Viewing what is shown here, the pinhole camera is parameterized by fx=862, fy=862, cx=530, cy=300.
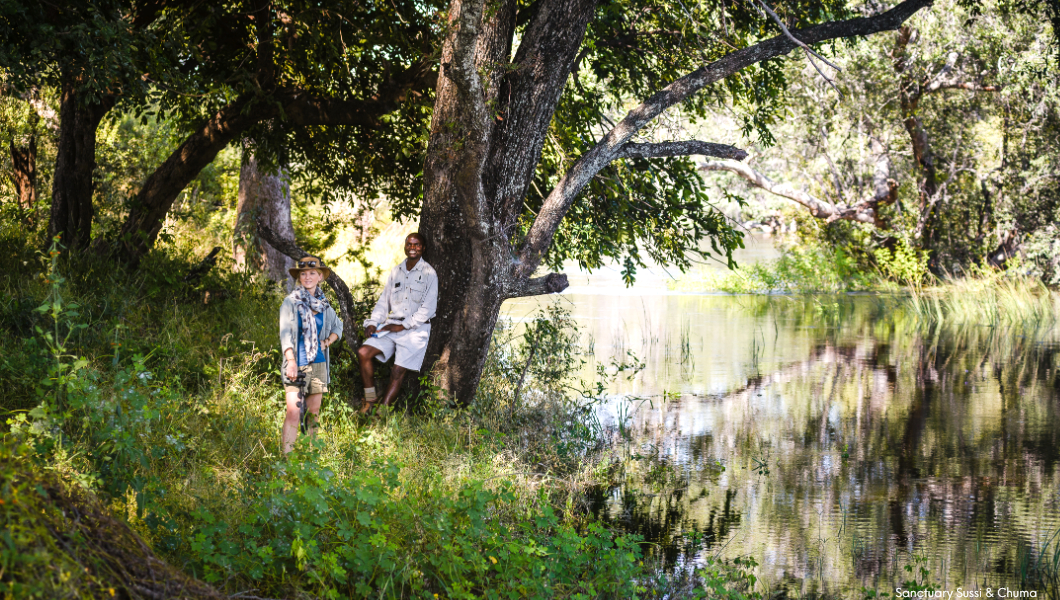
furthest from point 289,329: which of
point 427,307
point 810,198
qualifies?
point 810,198

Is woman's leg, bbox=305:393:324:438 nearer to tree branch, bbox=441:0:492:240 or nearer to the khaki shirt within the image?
the khaki shirt

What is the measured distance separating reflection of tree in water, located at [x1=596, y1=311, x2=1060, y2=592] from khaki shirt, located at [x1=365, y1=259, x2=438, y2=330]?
2098 mm

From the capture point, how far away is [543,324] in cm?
910

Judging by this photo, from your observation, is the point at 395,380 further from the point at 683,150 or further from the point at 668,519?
the point at 683,150

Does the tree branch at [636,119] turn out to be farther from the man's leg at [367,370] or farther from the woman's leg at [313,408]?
the woman's leg at [313,408]

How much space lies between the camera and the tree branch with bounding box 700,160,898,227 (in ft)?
37.8

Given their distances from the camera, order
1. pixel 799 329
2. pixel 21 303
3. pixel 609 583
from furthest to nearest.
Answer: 1. pixel 799 329
2. pixel 21 303
3. pixel 609 583

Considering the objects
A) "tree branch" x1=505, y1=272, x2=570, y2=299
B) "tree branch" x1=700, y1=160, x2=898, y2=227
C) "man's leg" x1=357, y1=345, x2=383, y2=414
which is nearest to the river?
"tree branch" x1=505, y1=272, x2=570, y2=299

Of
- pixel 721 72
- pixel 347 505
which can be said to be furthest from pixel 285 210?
pixel 347 505

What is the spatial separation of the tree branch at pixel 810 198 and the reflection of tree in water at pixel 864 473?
9.46 ft

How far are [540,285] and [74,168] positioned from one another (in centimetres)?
594

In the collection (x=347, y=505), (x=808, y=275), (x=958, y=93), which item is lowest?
(x=347, y=505)

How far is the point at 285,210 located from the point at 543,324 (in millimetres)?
6423

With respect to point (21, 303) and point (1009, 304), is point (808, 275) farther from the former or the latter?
point (21, 303)
